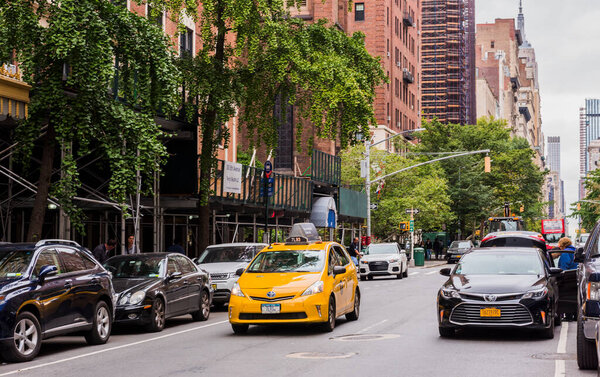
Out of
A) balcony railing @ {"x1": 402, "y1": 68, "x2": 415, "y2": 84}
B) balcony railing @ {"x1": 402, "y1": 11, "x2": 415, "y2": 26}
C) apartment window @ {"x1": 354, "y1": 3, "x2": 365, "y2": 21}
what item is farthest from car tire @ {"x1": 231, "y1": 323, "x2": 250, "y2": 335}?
balcony railing @ {"x1": 402, "y1": 11, "x2": 415, "y2": 26}

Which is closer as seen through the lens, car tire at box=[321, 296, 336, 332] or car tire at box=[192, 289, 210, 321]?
car tire at box=[321, 296, 336, 332]

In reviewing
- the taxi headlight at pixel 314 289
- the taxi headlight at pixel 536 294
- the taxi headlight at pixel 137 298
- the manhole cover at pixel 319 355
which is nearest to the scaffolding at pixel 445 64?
the taxi headlight at pixel 137 298

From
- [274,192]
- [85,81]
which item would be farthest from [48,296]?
[274,192]

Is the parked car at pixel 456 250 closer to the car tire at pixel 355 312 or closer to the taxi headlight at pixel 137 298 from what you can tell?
the car tire at pixel 355 312

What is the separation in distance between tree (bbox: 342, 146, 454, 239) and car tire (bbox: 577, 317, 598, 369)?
49529 mm

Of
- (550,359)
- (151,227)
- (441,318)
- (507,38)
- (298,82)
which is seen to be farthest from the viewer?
(507,38)

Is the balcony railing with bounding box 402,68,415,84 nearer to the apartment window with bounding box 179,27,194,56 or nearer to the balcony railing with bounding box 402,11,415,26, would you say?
the balcony railing with bounding box 402,11,415,26

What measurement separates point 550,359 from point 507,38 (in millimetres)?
179706

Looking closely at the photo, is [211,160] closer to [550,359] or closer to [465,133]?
[550,359]

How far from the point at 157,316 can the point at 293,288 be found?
319 cm

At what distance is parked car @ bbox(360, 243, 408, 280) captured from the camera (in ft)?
124

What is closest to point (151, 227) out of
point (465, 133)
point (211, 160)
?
point (211, 160)

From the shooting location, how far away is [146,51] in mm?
18609

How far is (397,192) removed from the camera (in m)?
62.4
